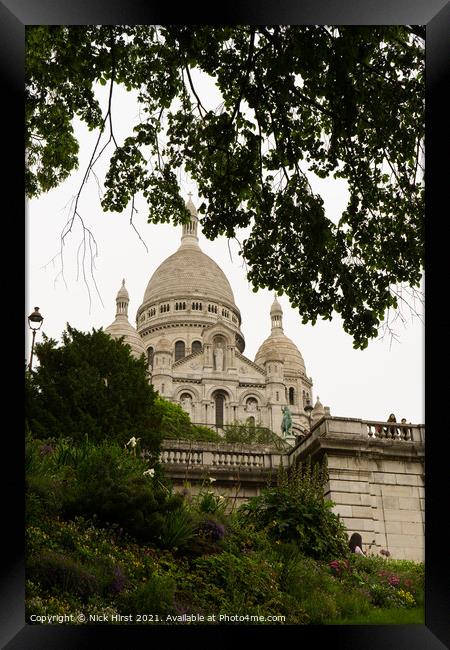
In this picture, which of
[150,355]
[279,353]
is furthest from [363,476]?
[150,355]

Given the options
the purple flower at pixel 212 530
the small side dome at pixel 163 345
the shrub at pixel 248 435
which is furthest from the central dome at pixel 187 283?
the purple flower at pixel 212 530

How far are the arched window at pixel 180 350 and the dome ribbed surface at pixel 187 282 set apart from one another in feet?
29.8

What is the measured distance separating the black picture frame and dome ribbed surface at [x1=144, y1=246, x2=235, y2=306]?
56527mm

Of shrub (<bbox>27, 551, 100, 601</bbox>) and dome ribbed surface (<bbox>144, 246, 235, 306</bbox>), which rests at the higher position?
dome ribbed surface (<bbox>144, 246, 235, 306</bbox>)

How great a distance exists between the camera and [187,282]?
7462 cm

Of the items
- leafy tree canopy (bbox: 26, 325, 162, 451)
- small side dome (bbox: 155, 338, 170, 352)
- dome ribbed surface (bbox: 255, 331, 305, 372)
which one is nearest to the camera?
leafy tree canopy (bbox: 26, 325, 162, 451)

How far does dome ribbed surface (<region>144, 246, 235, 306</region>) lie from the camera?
67.6 m

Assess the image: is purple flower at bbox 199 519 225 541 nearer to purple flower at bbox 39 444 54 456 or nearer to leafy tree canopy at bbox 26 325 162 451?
purple flower at bbox 39 444 54 456

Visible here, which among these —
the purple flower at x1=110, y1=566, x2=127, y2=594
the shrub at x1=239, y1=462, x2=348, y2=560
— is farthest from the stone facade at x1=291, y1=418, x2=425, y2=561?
the purple flower at x1=110, y1=566, x2=127, y2=594

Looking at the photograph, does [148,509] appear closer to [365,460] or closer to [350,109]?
[350,109]

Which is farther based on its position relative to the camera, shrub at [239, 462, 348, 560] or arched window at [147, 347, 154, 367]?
arched window at [147, 347, 154, 367]

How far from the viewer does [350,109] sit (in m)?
9.43

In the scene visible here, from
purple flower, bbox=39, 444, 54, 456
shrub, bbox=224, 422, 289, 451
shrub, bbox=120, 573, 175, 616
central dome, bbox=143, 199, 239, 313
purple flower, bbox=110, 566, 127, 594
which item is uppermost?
central dome, bbox=143, 199, 239, 313
